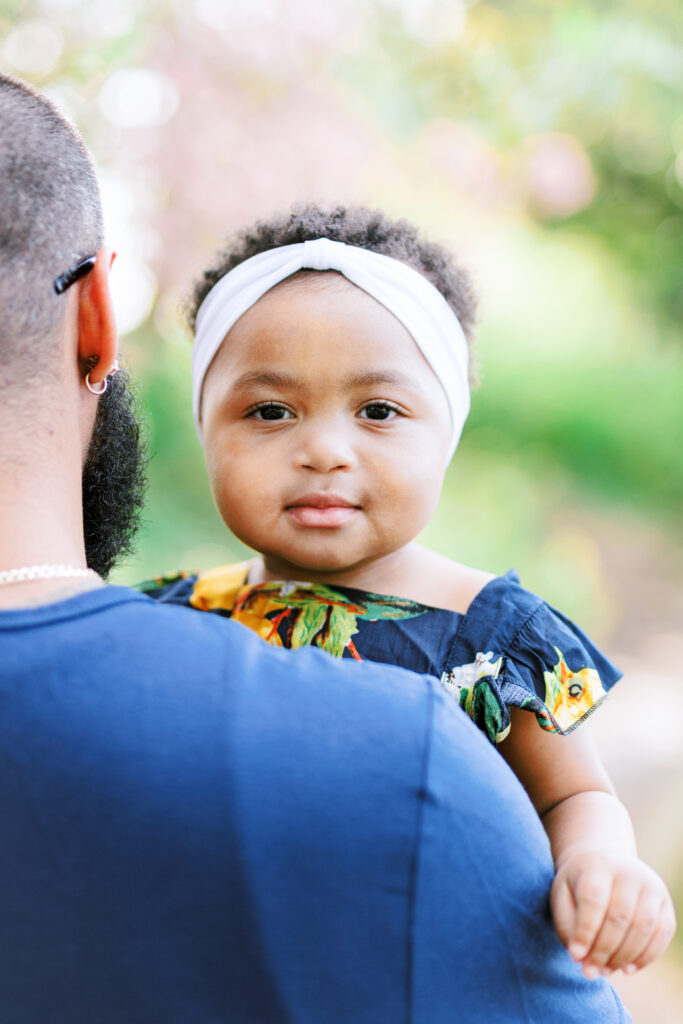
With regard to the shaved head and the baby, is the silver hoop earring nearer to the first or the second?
the shaved head

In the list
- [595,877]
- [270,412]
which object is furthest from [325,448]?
[595,877]

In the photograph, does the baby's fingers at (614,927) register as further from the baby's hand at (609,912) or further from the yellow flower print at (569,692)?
the yellow flower print at (569,692)

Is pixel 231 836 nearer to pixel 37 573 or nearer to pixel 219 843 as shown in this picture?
pixel 219 843

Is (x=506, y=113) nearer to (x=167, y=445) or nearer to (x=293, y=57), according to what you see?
(x=293, y=57)

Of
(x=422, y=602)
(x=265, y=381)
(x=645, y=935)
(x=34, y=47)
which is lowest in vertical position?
(x=645, y=935)

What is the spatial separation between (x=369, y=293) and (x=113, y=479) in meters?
0.49

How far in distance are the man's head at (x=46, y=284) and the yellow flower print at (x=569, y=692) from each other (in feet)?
2.43

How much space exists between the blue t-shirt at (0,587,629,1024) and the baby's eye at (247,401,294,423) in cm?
71

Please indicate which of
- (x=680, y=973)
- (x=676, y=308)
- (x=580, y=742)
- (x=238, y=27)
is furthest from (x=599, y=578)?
(x=580, y=742)

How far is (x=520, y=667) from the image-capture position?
146 centimetres

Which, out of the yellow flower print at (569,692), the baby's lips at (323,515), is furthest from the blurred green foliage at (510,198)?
the yellow flower print at (569,692)

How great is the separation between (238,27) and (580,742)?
16.6 feet

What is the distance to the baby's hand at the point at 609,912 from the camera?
1.00 meters

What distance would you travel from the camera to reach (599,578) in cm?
639
